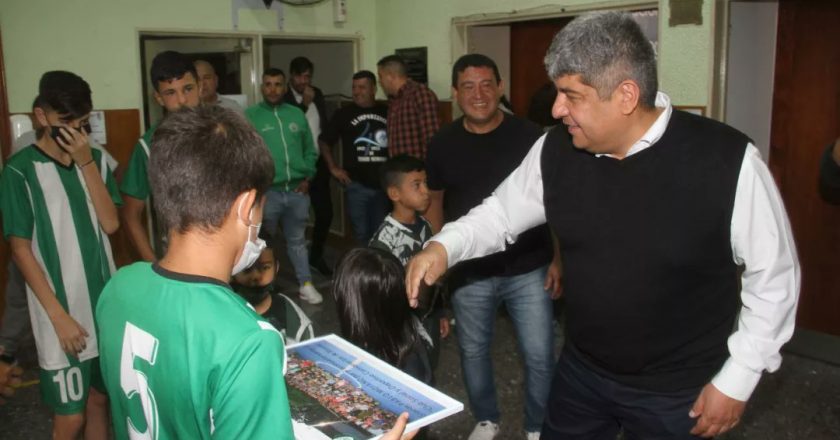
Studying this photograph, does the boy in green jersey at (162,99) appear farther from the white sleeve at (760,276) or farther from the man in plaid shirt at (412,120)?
the man in plaid shirt at (412,120)

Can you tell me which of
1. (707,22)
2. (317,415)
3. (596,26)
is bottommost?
(317,415)

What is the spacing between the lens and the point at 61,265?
96.0 inches

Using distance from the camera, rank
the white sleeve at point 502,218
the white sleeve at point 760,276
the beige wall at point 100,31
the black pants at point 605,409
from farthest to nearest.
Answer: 1. the beige wall at point 100,31
2. the white sleeve at point 502,218
3. the black pants at point 605,409
4. the white sleeve at point 760,276

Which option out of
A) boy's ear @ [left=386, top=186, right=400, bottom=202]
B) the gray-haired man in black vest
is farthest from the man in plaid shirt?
the gray-haired man in black vest

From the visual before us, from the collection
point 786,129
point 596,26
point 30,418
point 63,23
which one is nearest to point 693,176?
point 596,26

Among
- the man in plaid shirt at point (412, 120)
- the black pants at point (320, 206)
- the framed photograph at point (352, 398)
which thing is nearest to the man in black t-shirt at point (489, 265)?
the framed photograph at point (352, 398)

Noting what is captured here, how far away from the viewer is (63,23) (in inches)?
197

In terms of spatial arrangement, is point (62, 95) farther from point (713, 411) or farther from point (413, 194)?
point (713, 411)

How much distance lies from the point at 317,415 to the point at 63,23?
4.70m

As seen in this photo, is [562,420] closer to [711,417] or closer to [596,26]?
[711,417]

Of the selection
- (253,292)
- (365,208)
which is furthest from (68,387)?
(365,208)

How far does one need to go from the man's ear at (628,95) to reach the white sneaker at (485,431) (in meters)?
1.82

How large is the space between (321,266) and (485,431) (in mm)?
3356

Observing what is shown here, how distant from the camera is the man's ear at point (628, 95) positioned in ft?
5.70
